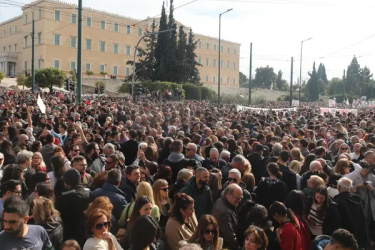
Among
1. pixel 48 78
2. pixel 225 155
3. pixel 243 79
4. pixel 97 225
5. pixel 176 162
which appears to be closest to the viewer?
pixel 97 225

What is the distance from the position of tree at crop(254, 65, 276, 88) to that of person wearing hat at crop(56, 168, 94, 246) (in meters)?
128

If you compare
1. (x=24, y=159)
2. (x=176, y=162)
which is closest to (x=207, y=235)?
(x=176, y=162)

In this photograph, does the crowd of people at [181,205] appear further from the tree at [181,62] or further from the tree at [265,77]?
the tree at [265,77]

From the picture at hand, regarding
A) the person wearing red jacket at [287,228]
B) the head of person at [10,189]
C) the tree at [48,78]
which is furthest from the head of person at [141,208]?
the tree at [48,78]

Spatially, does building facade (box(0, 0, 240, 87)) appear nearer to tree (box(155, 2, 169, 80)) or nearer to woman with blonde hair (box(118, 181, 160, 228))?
tree (box(155, 2, 169, 80))

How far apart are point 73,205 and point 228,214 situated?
1894 millimetres

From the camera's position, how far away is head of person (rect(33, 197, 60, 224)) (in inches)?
177

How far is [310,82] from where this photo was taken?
96.3 meters

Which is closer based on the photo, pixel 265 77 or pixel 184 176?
pixel 184 176

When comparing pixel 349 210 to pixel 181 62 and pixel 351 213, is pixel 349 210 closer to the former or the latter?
pixel 351 213

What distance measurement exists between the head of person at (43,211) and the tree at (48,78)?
42862mm

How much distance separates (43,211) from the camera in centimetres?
451

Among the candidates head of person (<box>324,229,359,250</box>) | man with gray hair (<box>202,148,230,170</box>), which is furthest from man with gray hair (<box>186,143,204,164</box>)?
head of person (<box>324,229,359,250</box>)

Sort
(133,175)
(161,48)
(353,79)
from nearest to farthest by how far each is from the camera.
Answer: (133,175) < (161,48) < (353,79)
